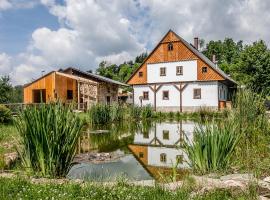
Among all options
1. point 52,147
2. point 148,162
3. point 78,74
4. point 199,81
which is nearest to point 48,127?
point 52,147

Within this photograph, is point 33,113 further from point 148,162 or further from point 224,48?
point 224,48

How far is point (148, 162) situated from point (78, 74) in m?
28.9

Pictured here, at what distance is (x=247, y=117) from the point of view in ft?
27.0

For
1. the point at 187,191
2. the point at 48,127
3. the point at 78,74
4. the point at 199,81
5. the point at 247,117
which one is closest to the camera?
the point at 187,191

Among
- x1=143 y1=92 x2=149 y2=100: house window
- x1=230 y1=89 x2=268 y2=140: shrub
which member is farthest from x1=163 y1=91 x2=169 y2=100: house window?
x1=230 y1=89 x2=268 y2=140: shrub

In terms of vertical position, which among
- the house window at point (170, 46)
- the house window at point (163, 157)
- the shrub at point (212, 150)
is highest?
the house window at point (170, 46)

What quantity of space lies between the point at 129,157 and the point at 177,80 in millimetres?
25823

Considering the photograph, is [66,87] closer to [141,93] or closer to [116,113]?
[141,93]

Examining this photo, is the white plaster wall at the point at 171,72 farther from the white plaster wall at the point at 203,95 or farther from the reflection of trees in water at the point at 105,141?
the reflection of trees in water at the point at 105,141

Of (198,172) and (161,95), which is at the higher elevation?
(161,95)

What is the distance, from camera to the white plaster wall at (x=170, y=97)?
117ft

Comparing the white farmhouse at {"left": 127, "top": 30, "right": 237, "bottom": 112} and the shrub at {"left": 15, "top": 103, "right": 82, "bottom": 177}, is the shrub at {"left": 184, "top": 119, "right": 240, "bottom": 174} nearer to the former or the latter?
the shrub at {"left": 15, "top": 103, "right": 82, "bottom": 177}

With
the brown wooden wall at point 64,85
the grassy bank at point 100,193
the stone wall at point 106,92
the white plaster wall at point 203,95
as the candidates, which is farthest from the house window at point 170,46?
the grassy bank at point 100,193

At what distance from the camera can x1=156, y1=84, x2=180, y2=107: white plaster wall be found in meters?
35.5
